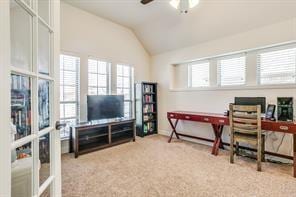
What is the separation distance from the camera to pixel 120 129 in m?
4.15

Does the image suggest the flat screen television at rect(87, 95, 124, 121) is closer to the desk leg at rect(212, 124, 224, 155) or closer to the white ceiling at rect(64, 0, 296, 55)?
the white ceiling at rect(64, 0, 296, 55)

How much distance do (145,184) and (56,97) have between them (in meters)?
1.57

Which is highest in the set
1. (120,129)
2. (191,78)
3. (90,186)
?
(191,78)

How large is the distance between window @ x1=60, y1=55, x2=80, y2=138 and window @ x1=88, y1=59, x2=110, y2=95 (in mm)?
302

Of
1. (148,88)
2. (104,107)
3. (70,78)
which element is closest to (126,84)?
(148,88)

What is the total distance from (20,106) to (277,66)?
3769 mm

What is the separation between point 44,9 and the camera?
45.2 inches

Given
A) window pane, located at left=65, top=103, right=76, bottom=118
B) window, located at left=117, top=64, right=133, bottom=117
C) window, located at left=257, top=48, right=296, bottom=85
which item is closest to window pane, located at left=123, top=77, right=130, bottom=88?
window, located at left=117, top=64, right=133, bottom=117

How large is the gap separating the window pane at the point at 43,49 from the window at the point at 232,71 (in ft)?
11.5

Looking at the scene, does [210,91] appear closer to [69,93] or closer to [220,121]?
[220,121]

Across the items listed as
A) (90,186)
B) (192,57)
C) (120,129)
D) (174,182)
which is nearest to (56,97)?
(90,186)

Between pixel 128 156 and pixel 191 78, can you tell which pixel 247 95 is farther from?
pixel 128 156

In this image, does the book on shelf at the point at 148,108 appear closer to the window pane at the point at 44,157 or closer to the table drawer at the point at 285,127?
the table drawer at the point at 285,127

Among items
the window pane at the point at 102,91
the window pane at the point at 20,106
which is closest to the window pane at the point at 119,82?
the window pane at the point at 102,91
